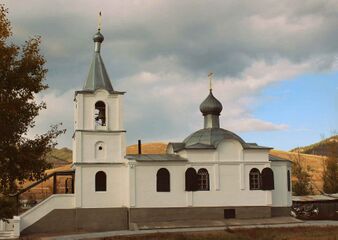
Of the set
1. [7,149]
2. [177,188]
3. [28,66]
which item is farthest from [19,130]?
[177,188]

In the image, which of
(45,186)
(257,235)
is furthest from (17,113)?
(45,186)

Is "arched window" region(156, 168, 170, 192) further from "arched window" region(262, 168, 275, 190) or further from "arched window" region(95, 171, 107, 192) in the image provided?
"arched window" region(262, 168, 275, 190)

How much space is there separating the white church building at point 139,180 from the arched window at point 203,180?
2.5 inches

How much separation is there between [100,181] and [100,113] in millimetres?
4503

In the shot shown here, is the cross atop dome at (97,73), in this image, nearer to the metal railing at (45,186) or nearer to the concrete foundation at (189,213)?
the metal railing at (45,186)

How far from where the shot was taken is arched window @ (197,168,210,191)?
33.8m

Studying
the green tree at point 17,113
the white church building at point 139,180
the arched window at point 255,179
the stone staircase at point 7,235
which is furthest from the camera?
the arched window at point 255,179

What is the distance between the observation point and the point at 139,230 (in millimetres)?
30469

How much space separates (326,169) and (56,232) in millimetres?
38361

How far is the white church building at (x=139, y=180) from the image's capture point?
32.5m

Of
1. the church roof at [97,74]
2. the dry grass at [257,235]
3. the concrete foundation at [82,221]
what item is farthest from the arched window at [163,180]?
the church roof at [97,74]

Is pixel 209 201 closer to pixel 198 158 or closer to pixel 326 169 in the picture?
pixel 198 158

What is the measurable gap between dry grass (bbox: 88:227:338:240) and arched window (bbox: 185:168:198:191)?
5.51m

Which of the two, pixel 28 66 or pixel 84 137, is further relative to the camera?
pixel 84 137
